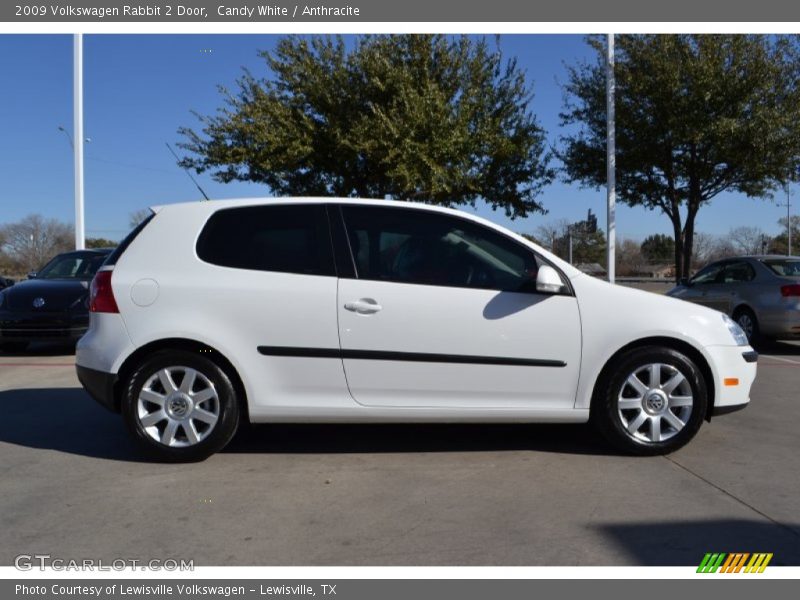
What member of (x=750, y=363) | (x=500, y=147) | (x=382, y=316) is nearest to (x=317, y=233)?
(x=382, y=316)

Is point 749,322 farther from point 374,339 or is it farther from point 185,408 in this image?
point 185,408

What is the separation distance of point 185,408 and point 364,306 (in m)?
1.39

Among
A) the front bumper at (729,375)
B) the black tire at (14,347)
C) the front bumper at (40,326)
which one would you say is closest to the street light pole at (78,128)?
the black tire at (14,347)

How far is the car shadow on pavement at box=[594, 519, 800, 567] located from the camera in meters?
3.36

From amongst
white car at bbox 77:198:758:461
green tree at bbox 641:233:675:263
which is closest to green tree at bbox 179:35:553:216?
white car at bbox 77:198:758:461

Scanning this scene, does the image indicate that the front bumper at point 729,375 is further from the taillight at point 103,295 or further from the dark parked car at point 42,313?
the dark parked car at point 42,313

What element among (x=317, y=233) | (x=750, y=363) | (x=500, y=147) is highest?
(x=500, y=147)

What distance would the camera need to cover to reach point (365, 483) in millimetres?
4430

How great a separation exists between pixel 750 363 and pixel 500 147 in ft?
34.3

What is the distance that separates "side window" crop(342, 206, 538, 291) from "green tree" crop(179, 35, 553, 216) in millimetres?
8605

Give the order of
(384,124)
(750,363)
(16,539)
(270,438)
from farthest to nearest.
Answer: (384,124) → (270,438) → (750,363) → (16,539)

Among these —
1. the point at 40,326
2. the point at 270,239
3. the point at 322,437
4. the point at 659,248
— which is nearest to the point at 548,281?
the point at 270,239

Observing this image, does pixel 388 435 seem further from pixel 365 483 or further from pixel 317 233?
pixel 317 233
